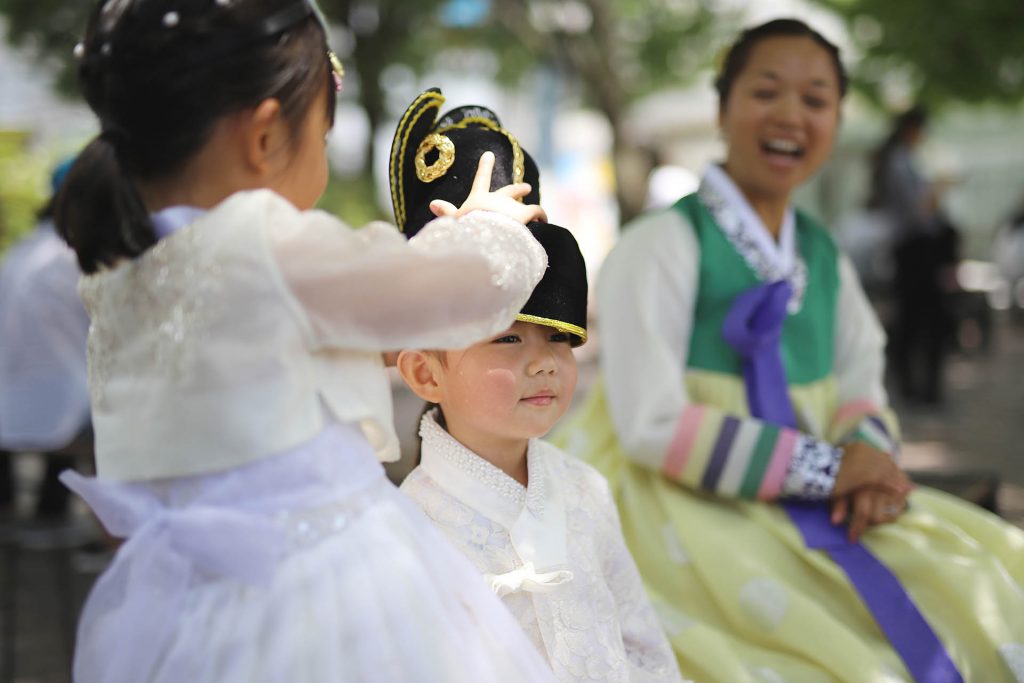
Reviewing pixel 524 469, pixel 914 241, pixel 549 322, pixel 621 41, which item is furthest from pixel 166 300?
pixel 621 41

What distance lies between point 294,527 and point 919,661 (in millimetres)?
1317

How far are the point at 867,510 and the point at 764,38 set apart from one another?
1155 millimetres

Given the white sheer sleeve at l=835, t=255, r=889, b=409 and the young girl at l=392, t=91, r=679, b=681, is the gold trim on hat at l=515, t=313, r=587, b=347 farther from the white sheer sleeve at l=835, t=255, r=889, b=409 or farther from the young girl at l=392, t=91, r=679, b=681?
the white sheer sleeve at l=835, t=255, r=889, b=409

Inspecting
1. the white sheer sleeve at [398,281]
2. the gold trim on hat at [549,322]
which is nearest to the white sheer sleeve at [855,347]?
the gold trim on hat at [549,322]

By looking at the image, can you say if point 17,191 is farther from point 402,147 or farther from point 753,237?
point 402,147

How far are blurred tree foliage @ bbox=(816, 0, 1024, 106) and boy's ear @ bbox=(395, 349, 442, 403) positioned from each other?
4248 millimetres

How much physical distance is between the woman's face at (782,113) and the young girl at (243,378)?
1.40 meters

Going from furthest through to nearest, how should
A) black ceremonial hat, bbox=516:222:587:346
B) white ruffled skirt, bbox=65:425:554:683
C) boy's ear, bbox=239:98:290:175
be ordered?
1. black ceremonial hat, bbox=516:222:587:346
2. boy's ear, bbox=239:98:290:175
3. white ruffled skirt, bbox=65:425:554:683

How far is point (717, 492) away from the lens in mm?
2520

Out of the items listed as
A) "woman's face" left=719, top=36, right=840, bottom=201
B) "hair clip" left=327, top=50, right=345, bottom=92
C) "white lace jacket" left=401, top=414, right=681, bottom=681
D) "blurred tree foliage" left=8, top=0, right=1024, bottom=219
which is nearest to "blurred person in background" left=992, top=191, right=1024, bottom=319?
"blurred tree foliage" left=8, top=0, right=1024, bottom=219

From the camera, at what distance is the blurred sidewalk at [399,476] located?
14.3ft

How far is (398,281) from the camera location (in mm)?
1479

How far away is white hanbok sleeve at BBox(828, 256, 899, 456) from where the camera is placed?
2.71 m

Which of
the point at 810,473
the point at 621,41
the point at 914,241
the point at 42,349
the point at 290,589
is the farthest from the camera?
the point at 621,41
